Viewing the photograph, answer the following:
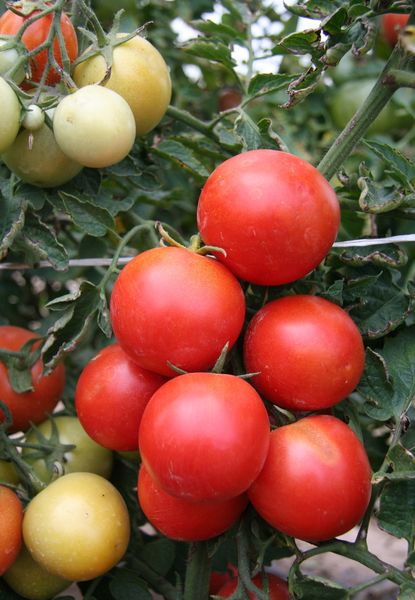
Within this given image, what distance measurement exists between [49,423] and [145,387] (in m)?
0.28

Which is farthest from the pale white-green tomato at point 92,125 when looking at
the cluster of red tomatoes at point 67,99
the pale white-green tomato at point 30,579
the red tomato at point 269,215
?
the pale white-green tomato at point 30,579

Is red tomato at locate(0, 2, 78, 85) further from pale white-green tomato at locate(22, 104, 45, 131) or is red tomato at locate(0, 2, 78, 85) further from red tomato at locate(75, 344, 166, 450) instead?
red tomato at locate(75, 344, 166, 450)

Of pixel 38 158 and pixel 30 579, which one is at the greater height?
pixel 38 158

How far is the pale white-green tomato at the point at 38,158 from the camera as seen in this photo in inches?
30.0

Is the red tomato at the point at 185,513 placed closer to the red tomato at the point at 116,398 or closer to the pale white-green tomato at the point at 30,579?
the red tomato at the point at 116,398

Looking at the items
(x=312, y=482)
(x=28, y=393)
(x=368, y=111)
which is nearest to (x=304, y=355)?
(x=312, y=482)

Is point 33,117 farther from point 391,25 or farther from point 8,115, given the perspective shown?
point 391,25

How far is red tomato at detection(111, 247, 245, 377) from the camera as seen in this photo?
0.63m

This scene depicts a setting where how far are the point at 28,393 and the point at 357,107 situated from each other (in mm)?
821

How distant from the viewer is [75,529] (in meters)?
0.74

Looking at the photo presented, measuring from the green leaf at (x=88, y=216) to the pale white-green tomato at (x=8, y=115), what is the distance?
9 centimetres

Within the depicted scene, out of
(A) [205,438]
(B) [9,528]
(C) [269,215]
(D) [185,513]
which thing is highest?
(C) [269,215]

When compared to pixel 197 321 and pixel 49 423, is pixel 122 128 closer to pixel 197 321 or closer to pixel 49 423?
pixel 197 321

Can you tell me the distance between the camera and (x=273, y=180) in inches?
25.2
